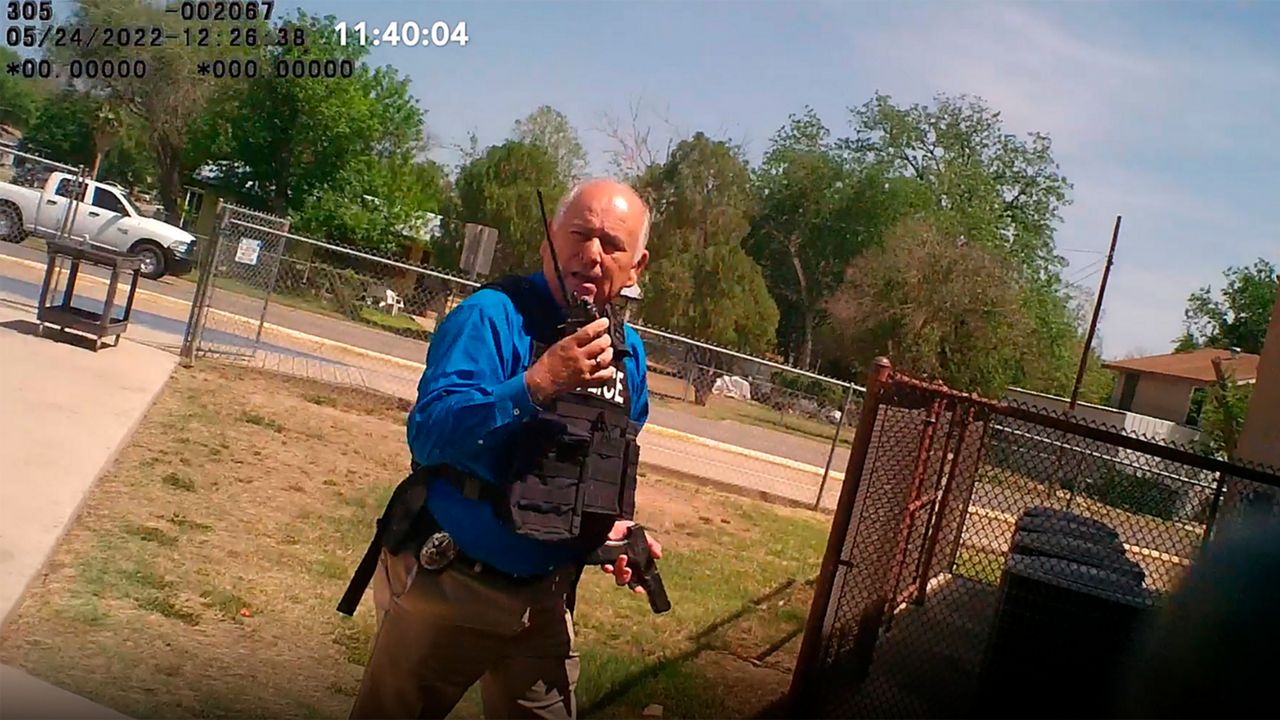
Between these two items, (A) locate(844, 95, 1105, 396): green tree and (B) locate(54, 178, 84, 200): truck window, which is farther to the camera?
(A) locate(844, 95, 1105, 396): green tree

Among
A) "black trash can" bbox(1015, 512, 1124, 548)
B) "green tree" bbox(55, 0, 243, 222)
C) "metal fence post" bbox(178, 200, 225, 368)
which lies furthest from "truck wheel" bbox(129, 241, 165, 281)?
"black trash can" bbox(1015, 512, 1124, 548)

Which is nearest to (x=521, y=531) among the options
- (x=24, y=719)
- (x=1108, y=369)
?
(x=24, y=719)

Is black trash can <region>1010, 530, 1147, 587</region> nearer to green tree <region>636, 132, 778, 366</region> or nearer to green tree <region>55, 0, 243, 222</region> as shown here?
green tree <region>55, 0, 243, 222</region>

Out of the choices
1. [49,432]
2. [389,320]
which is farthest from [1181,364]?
[49,432]

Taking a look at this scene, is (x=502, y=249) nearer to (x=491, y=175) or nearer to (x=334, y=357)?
(x=491, y=175)

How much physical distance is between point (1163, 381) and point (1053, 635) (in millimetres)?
47175

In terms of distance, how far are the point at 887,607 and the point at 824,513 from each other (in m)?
5.72

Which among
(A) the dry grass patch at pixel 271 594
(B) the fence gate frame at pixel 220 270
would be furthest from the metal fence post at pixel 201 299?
(A) the dry grass patch at pixel 271 594

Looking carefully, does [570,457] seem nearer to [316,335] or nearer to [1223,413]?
[316,335]

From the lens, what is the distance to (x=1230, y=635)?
8.71 ft

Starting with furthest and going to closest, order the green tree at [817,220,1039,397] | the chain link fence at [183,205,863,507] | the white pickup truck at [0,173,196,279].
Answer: the green tree at [817,220,1039,397], the white pickup truck at [0,173,196,279], the chain link fence at [183,205,863,507]

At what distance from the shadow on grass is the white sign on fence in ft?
23.7

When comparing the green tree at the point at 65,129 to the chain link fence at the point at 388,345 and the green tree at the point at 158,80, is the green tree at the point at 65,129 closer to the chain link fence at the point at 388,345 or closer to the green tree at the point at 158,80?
the green tree at the point at 158,80

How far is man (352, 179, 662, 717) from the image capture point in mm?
2262
